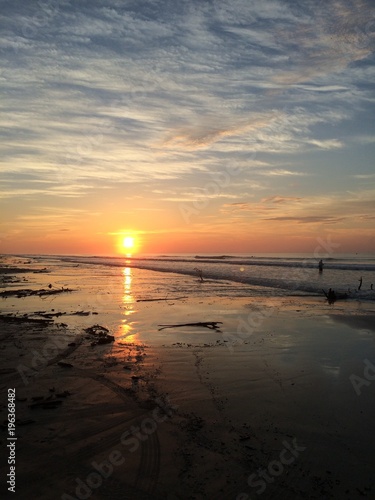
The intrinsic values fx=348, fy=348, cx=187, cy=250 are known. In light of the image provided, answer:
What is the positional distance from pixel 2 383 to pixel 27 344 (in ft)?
12.4

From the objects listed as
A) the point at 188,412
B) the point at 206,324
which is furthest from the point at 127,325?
the point at 188,412

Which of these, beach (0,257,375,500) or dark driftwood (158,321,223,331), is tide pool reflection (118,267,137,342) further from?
dark driftwood (158,321,223,331)

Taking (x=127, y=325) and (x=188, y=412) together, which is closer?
(x=188, y=412)

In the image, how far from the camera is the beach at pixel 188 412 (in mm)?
5113

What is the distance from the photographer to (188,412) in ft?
23.6

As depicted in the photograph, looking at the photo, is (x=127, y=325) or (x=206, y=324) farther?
(x=206, y=324)

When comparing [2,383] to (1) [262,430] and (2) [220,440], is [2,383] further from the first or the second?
(1) [262,430]

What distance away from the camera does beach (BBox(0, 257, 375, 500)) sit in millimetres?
5113

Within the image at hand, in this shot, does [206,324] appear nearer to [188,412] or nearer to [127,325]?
[127,325]

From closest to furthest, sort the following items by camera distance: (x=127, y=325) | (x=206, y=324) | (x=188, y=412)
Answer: (x=188, y=412), (x=127, y=325), (x=206, y=324)

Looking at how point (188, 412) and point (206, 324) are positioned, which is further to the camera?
point (206, 324)

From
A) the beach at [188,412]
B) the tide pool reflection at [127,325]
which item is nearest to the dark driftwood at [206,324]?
the beach at [188,412]

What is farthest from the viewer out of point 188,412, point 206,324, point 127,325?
point 206,324

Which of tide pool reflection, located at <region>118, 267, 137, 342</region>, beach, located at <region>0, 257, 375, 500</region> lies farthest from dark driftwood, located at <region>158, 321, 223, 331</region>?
tide pool reflection, located at <region>118, 267, 137, 342</region>
